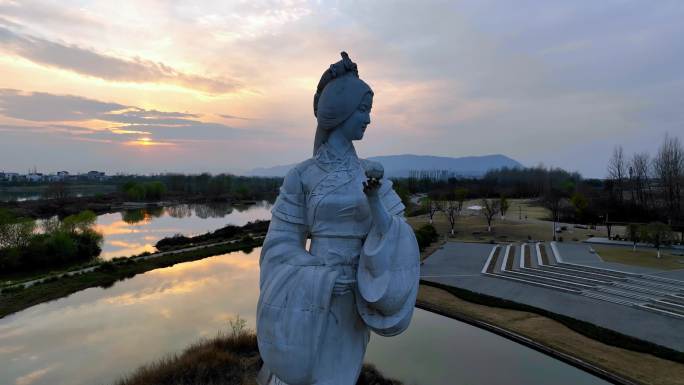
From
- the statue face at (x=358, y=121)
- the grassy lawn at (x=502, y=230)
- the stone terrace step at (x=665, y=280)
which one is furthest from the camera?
the grassy lawn at (x=502, y=230)

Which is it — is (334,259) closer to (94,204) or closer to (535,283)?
(535,283)

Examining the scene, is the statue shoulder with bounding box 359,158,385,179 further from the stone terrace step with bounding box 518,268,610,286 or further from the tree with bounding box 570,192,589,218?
the tree with bounding box 570,192,589,218

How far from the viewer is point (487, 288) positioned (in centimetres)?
1748

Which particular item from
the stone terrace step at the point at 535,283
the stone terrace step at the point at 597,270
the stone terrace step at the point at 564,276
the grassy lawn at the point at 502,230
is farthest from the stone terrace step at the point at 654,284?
the grassy lawn at the point at 502,230

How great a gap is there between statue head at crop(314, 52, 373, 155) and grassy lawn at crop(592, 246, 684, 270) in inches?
924

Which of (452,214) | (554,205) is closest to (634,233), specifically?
(554,205)

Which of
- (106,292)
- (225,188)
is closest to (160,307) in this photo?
(106,292)

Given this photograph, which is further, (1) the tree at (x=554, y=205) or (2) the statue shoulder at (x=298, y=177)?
(1) the tree at (x=554, y=205)

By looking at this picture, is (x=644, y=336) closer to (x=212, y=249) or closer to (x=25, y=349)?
(x=25, y=349)

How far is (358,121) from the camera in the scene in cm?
399

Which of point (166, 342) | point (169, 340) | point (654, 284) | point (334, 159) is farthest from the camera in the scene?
point (654, 284)

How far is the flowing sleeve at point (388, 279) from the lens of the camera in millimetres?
3484

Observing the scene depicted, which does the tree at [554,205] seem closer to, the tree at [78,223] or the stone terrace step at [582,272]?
the stone terrace step at [582,272]

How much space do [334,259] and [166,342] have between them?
1061 cm
